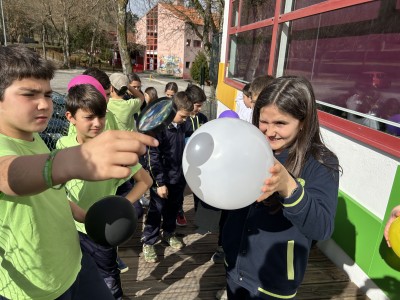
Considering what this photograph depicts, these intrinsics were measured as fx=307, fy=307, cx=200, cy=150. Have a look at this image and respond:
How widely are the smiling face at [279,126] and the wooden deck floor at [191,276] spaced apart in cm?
169

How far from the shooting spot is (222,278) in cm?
288

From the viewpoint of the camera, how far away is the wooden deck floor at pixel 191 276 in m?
2.70

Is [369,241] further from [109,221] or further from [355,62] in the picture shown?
[109,221]

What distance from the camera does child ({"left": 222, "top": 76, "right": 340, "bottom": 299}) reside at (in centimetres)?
140

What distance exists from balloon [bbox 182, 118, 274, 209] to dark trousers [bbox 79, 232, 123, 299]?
136 cm

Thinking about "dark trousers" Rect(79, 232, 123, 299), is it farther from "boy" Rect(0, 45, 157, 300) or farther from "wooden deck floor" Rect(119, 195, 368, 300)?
"boy" Rect(0, 45, 157, 300)

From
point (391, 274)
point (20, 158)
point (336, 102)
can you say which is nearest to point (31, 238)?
point (20, 158)

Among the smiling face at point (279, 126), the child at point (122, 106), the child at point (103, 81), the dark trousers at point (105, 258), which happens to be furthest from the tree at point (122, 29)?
the smiling face at point (279, 126)

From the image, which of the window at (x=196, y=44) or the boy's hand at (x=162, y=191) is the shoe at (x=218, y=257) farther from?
the window at (x=196, y=44)

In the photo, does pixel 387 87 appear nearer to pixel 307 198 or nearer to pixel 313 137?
pixel 313 137

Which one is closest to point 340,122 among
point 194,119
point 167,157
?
point 194,119

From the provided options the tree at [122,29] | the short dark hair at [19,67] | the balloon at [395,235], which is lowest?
the balloon at [395,235]

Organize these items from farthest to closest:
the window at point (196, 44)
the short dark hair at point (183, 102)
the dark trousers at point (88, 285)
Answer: the window at point (196, 44) → the short dark hair at point (183, 102) → the dark trousers at point (88, 285)

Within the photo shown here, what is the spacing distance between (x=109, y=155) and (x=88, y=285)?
3.91 ft
